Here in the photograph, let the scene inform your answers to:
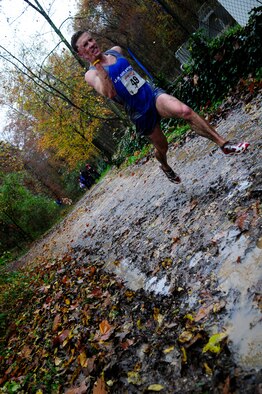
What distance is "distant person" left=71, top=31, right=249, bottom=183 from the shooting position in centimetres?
289

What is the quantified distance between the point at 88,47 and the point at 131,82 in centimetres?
55

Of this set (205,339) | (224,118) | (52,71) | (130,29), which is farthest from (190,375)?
(130,29)

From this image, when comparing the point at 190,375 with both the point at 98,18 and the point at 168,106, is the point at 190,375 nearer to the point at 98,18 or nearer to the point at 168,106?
the point at 168,106

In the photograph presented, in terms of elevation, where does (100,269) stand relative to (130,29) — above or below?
below

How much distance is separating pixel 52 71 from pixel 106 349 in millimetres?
20483

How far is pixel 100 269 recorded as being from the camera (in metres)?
3.46

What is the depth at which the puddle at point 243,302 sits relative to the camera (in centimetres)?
127

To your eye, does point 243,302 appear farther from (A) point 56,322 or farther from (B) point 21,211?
(B) point 21,211

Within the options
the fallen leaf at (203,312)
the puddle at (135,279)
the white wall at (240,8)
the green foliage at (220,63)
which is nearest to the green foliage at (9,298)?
the puddle at (135,279)

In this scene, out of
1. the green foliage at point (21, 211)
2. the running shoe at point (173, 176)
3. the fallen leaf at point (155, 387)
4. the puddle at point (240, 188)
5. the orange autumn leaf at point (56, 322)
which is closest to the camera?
the fallen leaf at point (155, 387)

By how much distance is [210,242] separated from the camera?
215 cm

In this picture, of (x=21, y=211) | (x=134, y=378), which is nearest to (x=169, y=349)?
(x=134, y=378)

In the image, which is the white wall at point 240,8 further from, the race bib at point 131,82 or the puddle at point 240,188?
the puddle at point 240,188

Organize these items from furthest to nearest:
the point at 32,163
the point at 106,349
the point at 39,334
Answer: the point at 32,163, the point at 39,334, the point at 106,349
